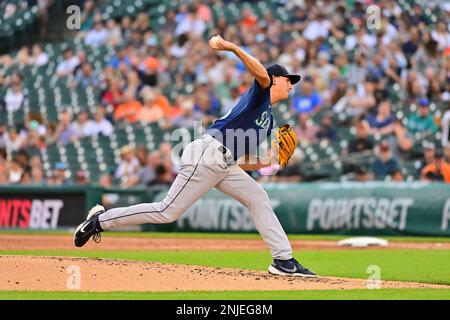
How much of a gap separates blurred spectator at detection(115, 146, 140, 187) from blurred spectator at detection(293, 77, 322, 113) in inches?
132

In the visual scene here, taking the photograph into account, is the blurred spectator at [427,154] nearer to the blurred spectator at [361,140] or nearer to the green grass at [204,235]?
the blurred spectator at [361,140]

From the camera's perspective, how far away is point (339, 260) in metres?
11.6

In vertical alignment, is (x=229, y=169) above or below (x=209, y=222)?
above

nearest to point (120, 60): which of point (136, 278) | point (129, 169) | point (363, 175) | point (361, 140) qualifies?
point (129, 169)

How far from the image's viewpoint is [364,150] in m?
17.4

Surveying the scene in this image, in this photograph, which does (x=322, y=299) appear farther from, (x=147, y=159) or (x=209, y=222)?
(x=147, y=159)

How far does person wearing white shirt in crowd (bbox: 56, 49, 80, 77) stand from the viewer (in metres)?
23.4

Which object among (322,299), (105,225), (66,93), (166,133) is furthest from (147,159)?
(322,299)

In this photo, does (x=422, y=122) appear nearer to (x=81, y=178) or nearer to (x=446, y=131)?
(x=446, y=131)

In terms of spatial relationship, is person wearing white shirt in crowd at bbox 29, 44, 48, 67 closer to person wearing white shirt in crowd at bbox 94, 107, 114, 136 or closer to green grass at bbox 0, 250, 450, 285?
person wearing white shirt in crowd at bbox 94, 107, 114, 136

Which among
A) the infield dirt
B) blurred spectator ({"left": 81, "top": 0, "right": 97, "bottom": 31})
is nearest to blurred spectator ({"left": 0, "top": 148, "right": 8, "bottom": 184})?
blurred spectator ({"left": 81, "top": 0, "right": 97, "bottom": 31})

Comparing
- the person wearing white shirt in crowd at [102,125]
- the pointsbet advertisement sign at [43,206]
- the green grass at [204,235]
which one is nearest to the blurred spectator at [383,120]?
Answer: the green grass at [204,235]

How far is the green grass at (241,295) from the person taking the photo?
7340mm

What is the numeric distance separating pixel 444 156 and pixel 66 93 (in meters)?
9.80
